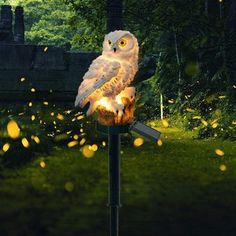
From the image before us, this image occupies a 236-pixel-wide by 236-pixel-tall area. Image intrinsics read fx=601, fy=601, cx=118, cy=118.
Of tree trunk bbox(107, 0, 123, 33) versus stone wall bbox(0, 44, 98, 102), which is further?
stone wall bbox(0, 44, 98, 102)

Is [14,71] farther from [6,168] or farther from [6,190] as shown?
[6,190]

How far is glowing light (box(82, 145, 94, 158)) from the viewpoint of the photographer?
11175 millimetres

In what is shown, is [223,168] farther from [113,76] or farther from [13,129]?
[113,76]

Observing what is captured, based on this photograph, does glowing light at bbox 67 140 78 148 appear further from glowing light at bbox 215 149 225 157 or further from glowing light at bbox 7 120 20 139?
glowing light at bbox 215 149 225 157

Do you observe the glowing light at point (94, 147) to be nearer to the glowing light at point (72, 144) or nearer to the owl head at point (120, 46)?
the glowing light at point (72, 144)

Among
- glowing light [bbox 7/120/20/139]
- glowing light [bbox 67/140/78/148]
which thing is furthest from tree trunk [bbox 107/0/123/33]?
glowing light [bbox 67/140/78/148]

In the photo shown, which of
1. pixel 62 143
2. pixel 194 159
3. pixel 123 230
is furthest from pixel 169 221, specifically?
pixel 62 143

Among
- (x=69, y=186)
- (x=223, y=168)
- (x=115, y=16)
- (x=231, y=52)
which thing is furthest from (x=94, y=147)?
(x=115, y=16)

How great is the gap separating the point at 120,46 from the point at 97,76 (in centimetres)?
25

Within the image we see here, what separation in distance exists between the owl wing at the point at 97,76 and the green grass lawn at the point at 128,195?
7.17 ft

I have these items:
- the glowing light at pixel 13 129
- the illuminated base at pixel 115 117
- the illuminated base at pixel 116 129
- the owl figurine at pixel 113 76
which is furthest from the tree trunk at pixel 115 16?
the glowing light at pixel 13 129

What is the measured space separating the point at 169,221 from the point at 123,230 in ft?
1.94

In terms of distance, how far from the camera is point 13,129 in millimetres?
10609

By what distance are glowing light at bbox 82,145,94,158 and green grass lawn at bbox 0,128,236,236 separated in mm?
136
